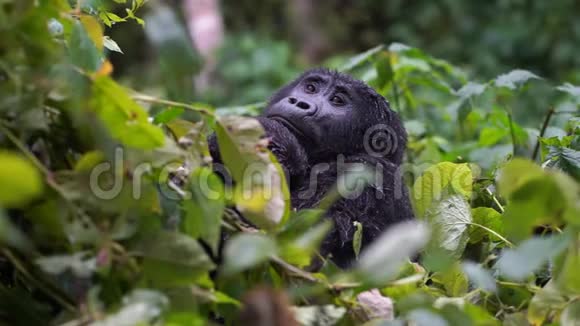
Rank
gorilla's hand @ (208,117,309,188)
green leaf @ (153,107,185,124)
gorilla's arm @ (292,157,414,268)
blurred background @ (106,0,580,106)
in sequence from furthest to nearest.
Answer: blurred background @ (106,0,580,106) → gorilla's hand @ (208,117,309,188) → gorilla's arm @ (292,157,414,268) → green leaf @ (153,107,185,124)

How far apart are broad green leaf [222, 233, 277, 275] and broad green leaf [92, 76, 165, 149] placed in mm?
223

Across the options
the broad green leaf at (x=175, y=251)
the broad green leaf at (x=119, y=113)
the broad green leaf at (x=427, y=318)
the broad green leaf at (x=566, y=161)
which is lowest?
the broad green leaf at (x=427, y=318)

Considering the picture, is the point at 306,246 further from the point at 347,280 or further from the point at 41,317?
the point at 41,317

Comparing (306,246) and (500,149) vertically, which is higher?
(306,246)

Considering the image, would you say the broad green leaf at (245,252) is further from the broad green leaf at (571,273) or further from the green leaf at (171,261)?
the broad green leaf at (571,273)

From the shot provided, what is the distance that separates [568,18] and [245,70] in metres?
3.08

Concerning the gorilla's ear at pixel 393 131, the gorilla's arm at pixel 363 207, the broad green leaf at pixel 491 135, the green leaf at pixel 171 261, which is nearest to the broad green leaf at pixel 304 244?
the green leaf at pixel 171 261

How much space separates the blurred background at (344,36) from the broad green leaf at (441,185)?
488 cm

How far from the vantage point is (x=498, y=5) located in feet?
27.5

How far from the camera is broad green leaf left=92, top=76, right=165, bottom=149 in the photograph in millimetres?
1134

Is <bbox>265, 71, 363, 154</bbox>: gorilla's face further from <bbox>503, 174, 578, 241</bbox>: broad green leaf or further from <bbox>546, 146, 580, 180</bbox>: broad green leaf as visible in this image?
<bbox>503, 174, 578, 241</bbox>: broad green leaf

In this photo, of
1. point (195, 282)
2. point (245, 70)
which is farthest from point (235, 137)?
point (245, 70)

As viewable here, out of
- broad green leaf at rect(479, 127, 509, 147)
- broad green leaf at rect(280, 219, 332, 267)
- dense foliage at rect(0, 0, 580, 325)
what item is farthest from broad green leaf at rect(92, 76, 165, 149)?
broad green leaf at rect(479, 127, 509, 147)

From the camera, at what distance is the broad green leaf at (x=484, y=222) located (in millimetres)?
1691
